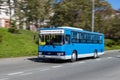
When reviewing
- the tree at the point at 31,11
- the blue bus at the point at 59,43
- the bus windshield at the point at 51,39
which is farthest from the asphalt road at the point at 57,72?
the tree at the point at 31,11

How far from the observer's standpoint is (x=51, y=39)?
26.2 m

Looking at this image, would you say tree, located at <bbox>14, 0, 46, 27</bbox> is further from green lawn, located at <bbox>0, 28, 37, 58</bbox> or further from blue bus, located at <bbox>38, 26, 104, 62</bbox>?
blue bus, located at <bbox>38, 26, 104, 62</bbox>

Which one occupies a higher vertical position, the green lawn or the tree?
the tree

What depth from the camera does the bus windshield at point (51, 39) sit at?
2595 cm

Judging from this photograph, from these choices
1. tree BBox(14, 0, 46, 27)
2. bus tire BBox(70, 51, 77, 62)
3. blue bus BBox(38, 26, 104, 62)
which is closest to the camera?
blue bus BBox(38, 26, 104, 62)

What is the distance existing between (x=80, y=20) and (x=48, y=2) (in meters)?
5.89

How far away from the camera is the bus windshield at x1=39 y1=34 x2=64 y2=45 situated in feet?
85.1

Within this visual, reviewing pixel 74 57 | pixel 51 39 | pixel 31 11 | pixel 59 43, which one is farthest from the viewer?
pixel 31 11

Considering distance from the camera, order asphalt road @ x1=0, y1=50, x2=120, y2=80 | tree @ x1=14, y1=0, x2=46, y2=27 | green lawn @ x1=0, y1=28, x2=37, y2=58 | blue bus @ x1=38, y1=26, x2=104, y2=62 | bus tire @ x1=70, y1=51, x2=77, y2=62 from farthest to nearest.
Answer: tree @ x1=14, y1=0, x2=46, y2=27 → green lawn @ x1=0, y1=28, x2=37, y2=58 → bus tire @ x1=70, y1=51, x2=77, y2=62 → blue bus @ x1=38, y1=26, x2=104, y2=62 → asphalt road @ x1=0, y1=50, x2=120, y2=80

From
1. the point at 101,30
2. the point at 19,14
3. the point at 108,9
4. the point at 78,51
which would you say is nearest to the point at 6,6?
the point at 19,14

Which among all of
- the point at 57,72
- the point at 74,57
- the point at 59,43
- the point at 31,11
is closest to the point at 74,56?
the point at 74,57

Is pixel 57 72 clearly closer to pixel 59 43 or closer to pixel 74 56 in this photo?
pixel 59 43

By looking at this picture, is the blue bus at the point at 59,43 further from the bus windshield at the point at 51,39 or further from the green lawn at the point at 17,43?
the green lawn at the point at 17,43

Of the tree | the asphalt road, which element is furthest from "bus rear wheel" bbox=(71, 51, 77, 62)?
the tree
